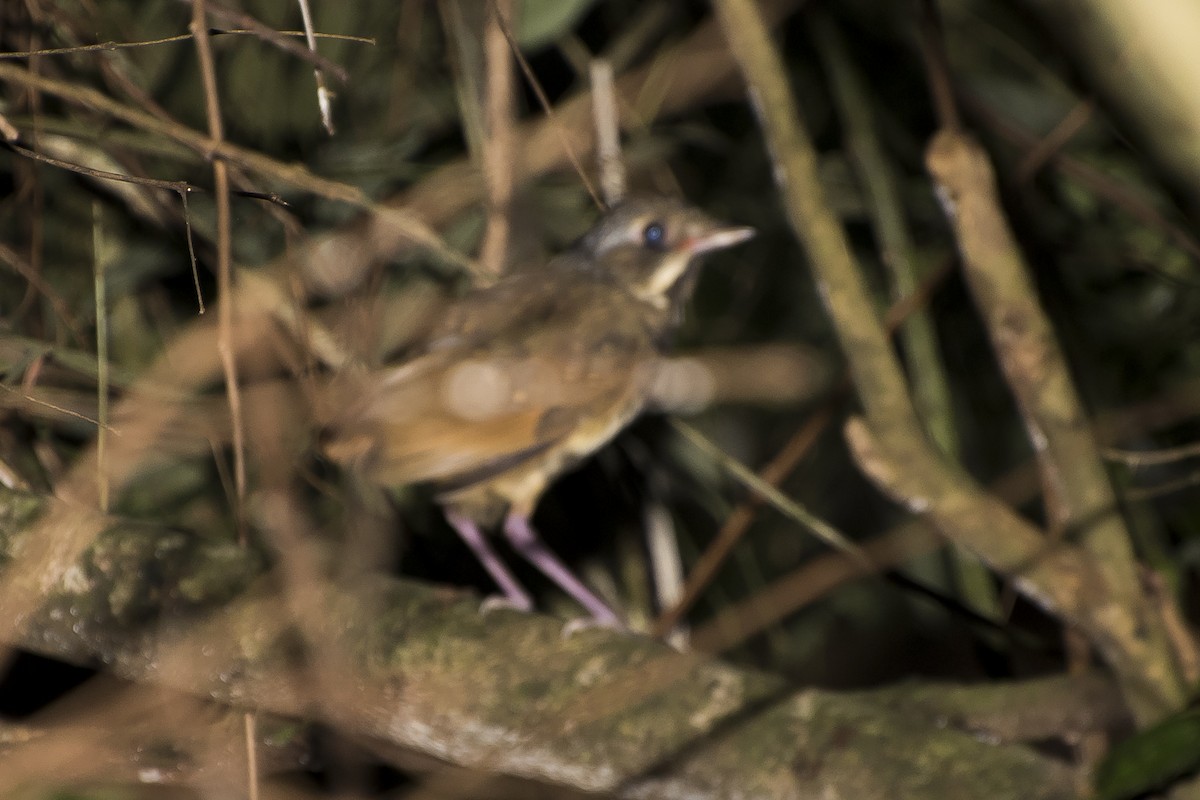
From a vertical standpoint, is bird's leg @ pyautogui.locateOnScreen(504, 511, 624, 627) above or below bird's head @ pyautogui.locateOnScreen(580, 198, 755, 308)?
below

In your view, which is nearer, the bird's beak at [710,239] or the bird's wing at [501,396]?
the bird's wing at [501,396]

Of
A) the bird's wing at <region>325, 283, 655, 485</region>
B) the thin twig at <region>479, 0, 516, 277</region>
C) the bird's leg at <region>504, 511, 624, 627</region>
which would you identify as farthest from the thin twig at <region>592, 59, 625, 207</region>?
the bird's leg at <region>504, 511, 624, 627</region>

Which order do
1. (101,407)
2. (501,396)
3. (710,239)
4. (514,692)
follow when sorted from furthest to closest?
1. (710,239)
2. (501,396)
3. (101,407)
4. (514,692)

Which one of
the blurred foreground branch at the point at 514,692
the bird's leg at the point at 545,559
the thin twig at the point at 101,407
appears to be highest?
the thin twig at the point at 101,407

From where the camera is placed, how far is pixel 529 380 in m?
3.35

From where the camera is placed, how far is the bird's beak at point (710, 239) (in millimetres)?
3465

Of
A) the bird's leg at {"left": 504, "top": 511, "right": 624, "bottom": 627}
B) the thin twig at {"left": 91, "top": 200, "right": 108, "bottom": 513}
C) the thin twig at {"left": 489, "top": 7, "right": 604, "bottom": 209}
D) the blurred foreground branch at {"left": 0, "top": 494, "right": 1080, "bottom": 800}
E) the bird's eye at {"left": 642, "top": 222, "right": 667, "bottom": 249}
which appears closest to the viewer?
the blurred foreground branch at {"left": 0, "top": 494, "right": 1080, "bottom": 800}

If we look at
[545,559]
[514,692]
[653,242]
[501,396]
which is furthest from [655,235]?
[514,692]

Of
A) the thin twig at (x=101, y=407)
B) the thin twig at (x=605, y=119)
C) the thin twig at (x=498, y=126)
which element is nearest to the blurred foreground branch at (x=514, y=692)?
the thin twig at (x=101, y=407)

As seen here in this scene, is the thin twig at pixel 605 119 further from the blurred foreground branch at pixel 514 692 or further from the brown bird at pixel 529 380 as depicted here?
the blurred foreground branch at pixel 514 692

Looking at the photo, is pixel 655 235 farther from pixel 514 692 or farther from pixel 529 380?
pixel 514 692

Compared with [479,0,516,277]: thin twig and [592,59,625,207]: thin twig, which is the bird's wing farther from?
[592,59,625,207]: thin twig

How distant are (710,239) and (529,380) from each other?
632 millimetres

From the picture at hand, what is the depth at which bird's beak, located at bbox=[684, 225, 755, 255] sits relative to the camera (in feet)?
11.4
